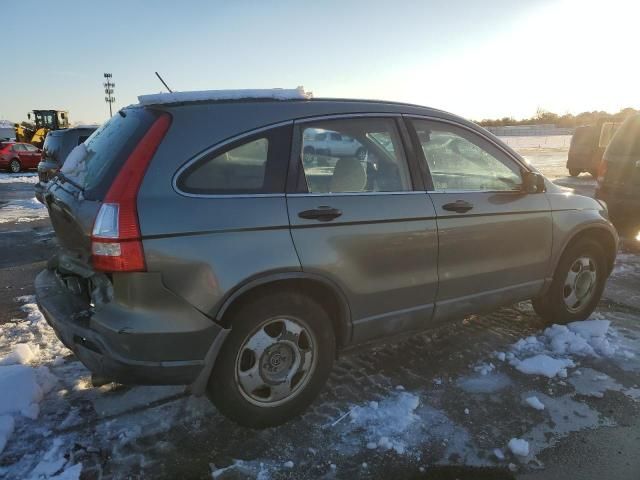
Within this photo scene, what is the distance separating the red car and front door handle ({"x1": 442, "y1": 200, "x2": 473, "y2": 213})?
26.9 m

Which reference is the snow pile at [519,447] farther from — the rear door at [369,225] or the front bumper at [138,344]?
the front bumper at [138,344]

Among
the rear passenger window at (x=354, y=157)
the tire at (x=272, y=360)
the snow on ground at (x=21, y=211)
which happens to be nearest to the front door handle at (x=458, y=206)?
the rear passenger window at (x=354, y=157)

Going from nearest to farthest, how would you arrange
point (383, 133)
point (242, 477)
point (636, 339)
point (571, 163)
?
point (242, 477)
point (383, 133)
point (636, 339)
point (571, 163)

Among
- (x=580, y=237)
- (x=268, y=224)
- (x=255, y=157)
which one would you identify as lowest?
(x=580, y=237)

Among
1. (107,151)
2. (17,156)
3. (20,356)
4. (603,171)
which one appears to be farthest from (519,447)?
(17,156)

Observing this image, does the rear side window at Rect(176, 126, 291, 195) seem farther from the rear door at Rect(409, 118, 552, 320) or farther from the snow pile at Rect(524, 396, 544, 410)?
the snow pile at Rect(524, 396, 544, 410)

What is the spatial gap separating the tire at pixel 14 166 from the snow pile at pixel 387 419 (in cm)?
2805

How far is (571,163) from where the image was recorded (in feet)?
56.7

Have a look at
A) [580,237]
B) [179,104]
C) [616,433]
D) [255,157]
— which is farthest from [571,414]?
[179,104]

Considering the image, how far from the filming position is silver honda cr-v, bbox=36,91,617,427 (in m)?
2.55

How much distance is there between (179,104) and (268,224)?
830mm

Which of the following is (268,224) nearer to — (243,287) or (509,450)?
(243,287)

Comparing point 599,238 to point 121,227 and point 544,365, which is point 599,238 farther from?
point 121,227

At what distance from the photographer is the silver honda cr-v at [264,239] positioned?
8.36 feet
